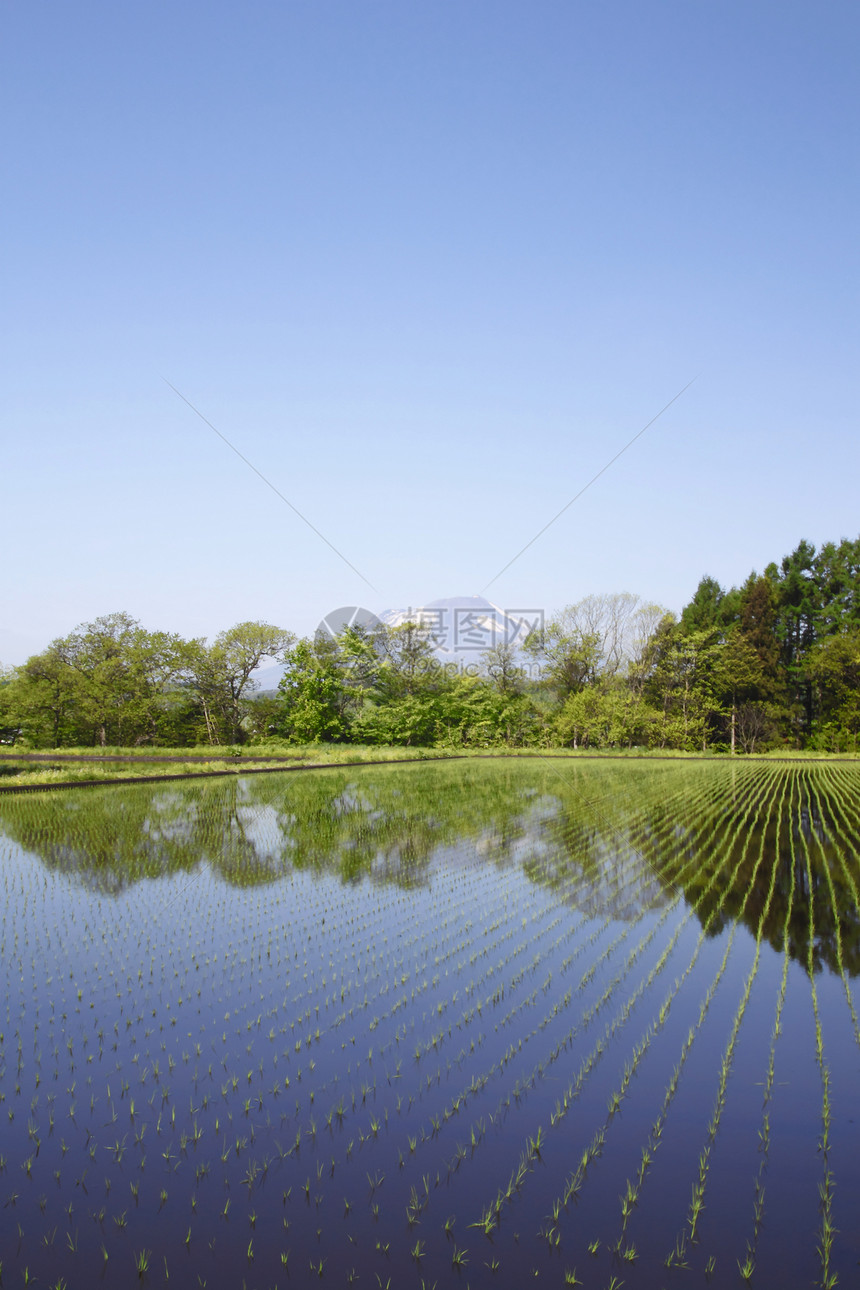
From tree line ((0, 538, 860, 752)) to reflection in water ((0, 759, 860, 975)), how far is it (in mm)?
18399

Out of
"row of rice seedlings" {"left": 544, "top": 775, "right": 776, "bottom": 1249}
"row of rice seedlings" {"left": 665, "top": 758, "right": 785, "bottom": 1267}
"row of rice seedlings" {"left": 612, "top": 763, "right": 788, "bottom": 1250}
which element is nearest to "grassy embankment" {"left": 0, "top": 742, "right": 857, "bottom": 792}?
"row of rice seedlings" {"left": 544, "top": 775, "right": 776, "bottom": 1249}

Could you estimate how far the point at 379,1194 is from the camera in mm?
3344

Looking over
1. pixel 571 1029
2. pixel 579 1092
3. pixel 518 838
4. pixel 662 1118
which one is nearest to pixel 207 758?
pixel 518 838

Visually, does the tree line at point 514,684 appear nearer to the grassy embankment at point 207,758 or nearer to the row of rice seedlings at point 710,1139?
the grassy embankment at point 207,758

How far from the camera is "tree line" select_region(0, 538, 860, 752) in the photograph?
38.2 meters

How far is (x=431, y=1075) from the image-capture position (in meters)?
4.45

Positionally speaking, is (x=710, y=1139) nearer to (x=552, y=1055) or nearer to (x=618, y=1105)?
(x=618, y=1105)

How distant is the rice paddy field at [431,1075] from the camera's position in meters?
3.05

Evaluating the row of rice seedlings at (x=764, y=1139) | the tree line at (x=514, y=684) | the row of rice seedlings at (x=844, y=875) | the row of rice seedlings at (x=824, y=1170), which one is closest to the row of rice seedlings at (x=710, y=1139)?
the row of rice seedlings at (x=764, y=1139)

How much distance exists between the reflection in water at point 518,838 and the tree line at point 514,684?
18.4 meters

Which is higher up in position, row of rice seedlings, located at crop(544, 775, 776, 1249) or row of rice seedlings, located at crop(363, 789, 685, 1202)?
row of rice seedlings, located at crop(544, 775, 776, 1249)

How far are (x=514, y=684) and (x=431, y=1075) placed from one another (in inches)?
1690

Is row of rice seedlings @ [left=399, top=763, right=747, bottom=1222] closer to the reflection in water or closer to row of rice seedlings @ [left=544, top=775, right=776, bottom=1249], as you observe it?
row of rice seedlings @ [left=544, top=775, right=776, bottom=1249]

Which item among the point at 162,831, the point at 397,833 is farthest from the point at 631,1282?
the point at 162,831
